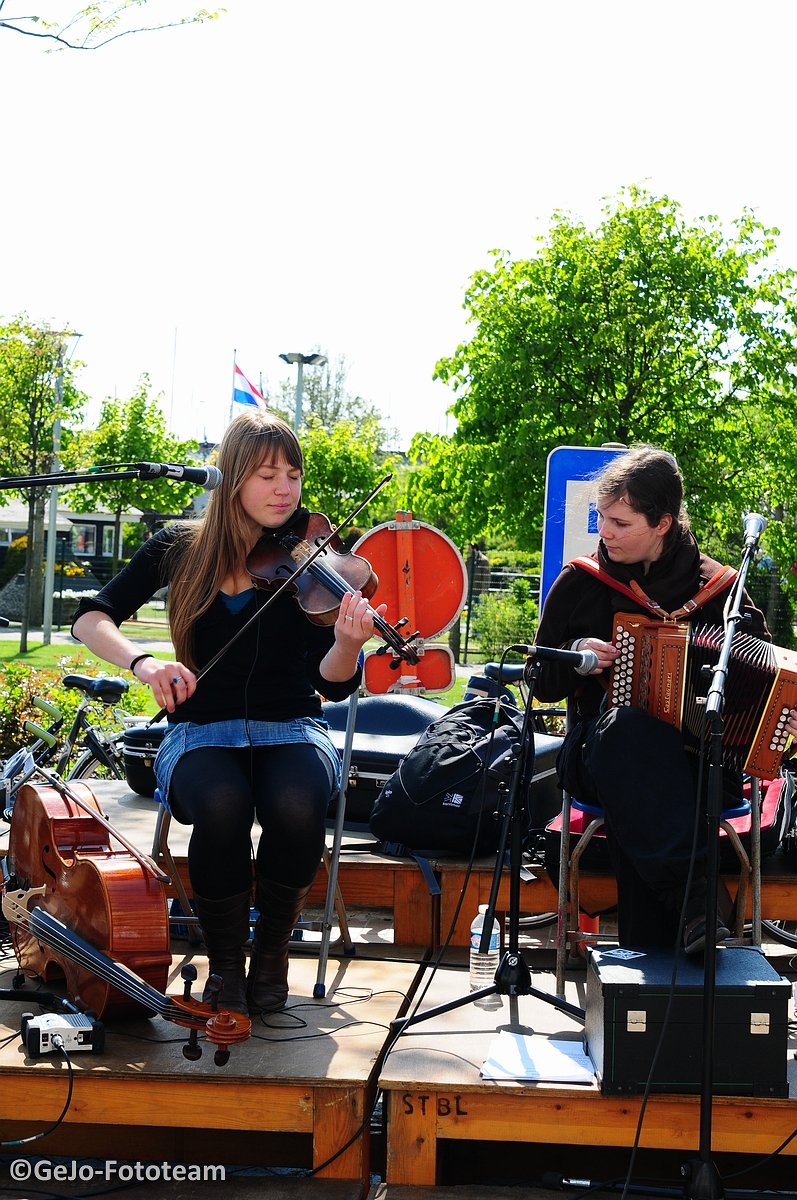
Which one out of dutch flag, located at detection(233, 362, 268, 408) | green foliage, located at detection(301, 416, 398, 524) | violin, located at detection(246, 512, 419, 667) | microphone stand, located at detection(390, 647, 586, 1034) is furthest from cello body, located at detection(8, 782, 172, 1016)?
green foliage, located at detection(301, 416, 398, 524)

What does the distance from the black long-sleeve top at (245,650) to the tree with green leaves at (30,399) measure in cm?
1200

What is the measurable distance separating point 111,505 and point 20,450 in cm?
814

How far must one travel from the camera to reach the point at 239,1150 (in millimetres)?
2918

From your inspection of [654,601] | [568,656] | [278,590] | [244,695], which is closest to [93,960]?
[244,695]

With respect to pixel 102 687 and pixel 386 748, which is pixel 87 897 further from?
pixel 102 687

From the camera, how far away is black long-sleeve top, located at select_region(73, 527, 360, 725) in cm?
305

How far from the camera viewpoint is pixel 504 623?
15.8 meters

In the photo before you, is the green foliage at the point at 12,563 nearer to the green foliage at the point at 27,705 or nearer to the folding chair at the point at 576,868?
the green foliage at the point at 27,705

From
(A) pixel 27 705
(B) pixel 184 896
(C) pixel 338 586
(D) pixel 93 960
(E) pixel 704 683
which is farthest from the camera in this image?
(A) pixel 27 705

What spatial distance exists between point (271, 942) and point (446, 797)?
105 cm

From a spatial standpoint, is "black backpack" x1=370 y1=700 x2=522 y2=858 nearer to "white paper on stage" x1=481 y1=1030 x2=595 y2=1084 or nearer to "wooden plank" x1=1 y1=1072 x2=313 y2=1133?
"white paper on stage" x1=481 y1=1030 x2=595 y2=1084

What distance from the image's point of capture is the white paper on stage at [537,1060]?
8.30 feet

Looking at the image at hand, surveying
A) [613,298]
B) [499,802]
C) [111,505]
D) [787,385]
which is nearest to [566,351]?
[613,298]

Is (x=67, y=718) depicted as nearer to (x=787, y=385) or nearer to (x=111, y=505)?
(x=787, y=385)
